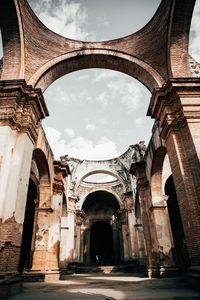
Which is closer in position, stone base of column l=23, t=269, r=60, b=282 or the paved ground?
the paved ground

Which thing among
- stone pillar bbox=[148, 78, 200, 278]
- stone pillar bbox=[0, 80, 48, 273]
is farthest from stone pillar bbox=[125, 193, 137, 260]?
stone pillar bbox=[0, 80, 48, 273]

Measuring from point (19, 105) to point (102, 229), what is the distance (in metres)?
23.4

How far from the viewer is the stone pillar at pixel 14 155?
4.87 metres

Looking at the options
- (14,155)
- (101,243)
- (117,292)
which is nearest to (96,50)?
(14,155)

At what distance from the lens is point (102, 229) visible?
26547mm

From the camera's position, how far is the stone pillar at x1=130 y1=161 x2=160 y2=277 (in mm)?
8632

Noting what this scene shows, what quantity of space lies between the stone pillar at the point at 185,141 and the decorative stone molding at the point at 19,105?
3732mm

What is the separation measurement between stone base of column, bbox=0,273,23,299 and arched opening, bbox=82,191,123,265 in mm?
18289

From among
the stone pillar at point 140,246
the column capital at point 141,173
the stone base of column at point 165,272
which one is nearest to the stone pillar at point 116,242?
the stone pillar at point 140,246

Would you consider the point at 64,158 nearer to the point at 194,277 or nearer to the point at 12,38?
the point at 12,38

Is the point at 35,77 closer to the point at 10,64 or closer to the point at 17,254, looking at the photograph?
the point at 10,64

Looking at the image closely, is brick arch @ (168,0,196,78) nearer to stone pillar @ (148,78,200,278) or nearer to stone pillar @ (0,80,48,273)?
stone pillar @ (148,78,200,278)

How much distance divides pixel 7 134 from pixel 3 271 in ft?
10.4

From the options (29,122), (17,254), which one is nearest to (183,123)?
(29,122)
